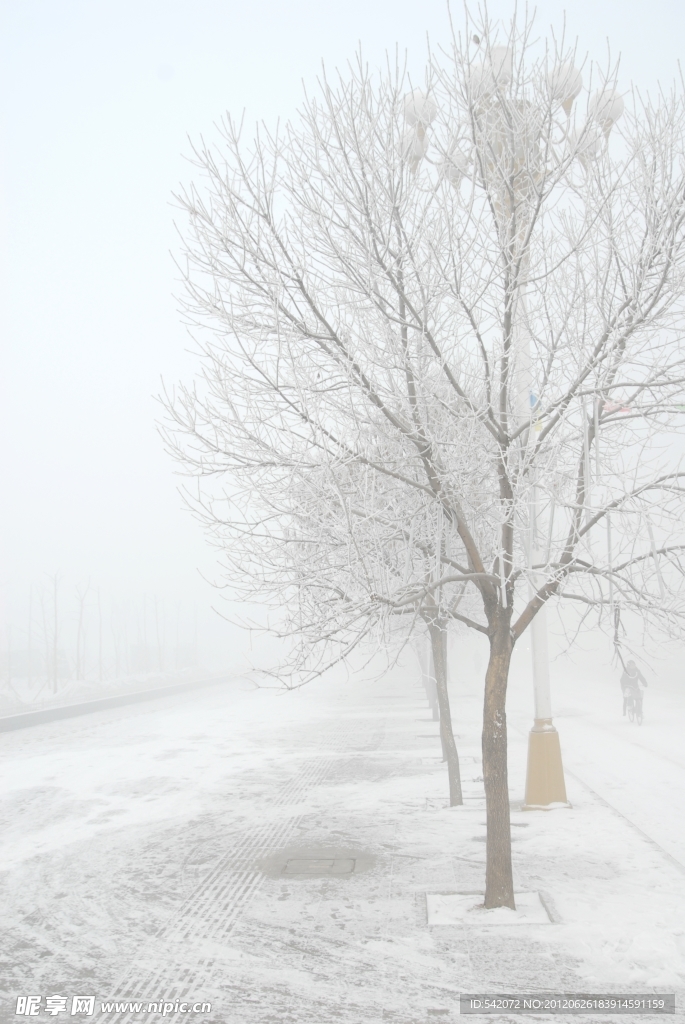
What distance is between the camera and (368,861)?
26.0 ft

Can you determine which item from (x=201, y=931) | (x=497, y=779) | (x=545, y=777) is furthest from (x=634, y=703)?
(x=201, y=931)

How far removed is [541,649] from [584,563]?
450 centimetres

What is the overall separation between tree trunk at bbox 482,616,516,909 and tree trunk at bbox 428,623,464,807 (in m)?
2.70

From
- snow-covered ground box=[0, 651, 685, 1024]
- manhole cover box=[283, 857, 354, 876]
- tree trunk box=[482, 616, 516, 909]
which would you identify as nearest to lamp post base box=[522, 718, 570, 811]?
snow-covered ground box=[0, 651, 685, 1024]

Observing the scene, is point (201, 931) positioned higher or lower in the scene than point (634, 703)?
higher

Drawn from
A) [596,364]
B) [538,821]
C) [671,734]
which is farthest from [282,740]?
[596,364]

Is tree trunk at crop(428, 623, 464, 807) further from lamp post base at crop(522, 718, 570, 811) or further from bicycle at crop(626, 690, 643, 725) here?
bicycle at crop(626, 690, 643, 725)

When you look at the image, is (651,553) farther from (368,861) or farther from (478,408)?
(368,861)

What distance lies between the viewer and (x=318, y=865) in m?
7.83

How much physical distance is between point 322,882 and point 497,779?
2.07 metres

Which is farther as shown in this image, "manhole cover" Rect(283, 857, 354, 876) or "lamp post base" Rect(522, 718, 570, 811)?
"lamp post base" Rect(522, 718, 570, 811)

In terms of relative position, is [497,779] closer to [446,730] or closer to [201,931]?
[201,931]

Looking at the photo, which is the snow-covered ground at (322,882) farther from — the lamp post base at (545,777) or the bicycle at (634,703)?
the bicycle at (634,703)

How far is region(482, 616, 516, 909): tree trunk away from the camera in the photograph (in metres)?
6.29
